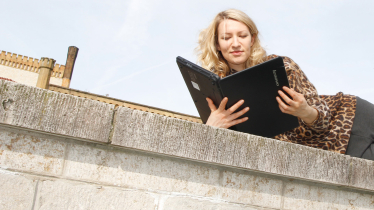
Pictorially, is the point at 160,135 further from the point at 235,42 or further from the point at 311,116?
the point at 235,42

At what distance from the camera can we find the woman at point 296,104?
227cm

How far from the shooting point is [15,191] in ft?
4.78

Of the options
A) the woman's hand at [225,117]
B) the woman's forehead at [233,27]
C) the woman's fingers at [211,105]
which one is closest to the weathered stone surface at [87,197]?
the woman's hand at [225,117]

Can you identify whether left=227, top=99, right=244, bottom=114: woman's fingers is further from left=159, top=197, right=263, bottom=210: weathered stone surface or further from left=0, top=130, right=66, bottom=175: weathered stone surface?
left=0, top=130, right=66, bottom=175: weathered stone surface

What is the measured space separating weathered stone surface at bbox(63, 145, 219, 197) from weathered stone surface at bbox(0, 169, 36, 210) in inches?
7.0

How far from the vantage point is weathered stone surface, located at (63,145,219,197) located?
5.14 feet

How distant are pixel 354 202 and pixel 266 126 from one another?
2.55 feet

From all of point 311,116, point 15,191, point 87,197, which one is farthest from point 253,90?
point 15,191

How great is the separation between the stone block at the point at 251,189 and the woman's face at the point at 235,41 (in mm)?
1361

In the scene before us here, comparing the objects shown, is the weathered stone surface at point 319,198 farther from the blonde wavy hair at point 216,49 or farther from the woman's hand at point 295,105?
the blonde wavy hair at point 216,49

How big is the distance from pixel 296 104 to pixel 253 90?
0.31 m

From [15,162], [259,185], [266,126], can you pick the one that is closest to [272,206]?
[259,185]

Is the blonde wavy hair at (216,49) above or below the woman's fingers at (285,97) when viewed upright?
above

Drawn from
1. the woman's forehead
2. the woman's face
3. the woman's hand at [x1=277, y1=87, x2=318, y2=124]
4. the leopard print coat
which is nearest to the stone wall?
Result: the woman's hand at [x1=277, y1=87, x2=318, y2=124]
